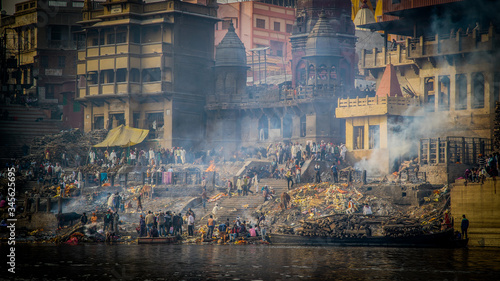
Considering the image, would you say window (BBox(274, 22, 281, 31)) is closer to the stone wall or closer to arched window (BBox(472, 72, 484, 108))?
arched window (BBox(472, 72, 484, 108))

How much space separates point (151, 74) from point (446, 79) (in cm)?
2542

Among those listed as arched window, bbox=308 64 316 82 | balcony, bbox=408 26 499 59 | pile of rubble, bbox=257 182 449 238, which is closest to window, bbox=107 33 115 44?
arched window, bbox=308 64 316 82

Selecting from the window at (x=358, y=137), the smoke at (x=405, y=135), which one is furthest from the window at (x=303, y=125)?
the smoke at (x=405, y=135)

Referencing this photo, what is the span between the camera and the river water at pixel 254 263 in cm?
3105

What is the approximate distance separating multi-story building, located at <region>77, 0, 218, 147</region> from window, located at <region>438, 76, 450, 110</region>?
72.6 feet

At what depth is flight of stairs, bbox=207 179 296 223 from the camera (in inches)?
1834

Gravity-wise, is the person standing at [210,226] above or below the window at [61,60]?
below

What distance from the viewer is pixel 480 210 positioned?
40125 mm

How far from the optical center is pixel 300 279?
98.8 ft

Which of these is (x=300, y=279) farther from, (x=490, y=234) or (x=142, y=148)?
(x=142, y=148)

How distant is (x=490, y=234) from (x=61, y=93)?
50.2 m

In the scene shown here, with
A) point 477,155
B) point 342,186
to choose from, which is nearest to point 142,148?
point 342,186

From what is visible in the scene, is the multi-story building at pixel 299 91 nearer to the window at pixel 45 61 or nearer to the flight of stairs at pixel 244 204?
the flight of stairs at pixel 244 204

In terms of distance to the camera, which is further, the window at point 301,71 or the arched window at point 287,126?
the window at point 301,71
